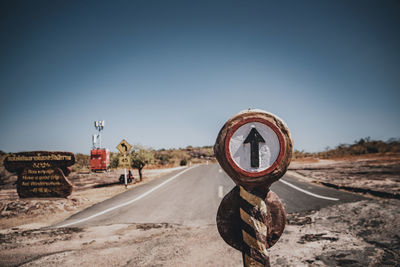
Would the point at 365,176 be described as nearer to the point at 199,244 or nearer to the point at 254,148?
the point at 199,244

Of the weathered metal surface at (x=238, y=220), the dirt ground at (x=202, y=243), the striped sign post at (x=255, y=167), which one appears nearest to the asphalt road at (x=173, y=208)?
the dirt ground at (x=202, y=243)

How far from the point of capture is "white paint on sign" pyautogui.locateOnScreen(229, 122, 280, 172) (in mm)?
1361

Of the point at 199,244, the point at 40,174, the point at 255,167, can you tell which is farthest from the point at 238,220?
the point at 40,174

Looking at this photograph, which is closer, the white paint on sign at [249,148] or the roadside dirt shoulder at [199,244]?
the white paint on sign at [249,148]

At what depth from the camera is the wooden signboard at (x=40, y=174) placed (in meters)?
7.26

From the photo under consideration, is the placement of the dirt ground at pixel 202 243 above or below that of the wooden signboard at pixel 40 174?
below

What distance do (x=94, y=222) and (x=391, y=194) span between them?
8845mm

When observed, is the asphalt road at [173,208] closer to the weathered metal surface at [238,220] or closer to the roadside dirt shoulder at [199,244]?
the roadside dirt shoulder at [199,244]

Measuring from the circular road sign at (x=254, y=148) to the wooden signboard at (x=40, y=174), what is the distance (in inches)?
319

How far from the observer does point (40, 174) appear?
7.31 meters

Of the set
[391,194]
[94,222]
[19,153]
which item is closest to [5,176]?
[19,153]

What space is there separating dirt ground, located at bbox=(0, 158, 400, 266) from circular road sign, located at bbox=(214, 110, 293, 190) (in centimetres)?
220

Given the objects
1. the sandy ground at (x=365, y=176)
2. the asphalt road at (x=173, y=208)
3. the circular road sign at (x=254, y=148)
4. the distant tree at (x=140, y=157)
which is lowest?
the asphalt road at (x=173, y=208)

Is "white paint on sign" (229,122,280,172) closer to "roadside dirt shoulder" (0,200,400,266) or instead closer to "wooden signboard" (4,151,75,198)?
"roadside dirt shoulder" (0,200,400,266)
